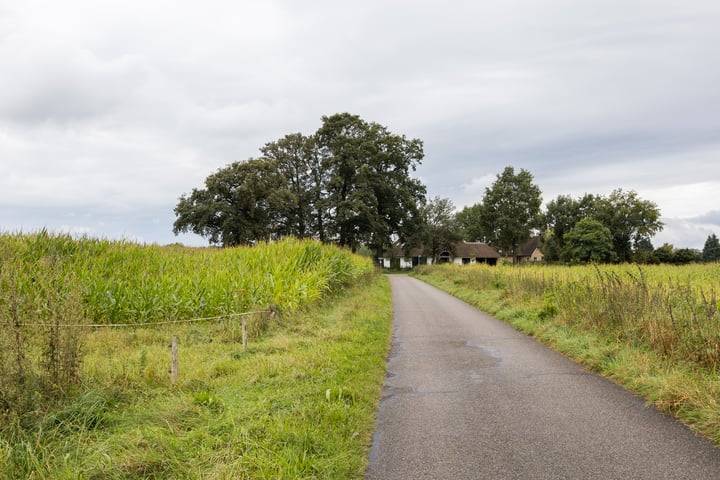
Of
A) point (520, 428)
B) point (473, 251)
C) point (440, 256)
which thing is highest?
point (473, 251)

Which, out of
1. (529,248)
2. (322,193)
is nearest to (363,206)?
(322,193)

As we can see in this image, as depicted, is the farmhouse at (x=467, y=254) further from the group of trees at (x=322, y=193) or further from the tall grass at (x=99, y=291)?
the tall grass at (x=99, y=291)

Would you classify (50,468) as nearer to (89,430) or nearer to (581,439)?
(89,430)

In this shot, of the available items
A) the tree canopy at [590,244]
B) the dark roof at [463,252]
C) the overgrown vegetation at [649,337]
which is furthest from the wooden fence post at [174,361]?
the dark roof at [463,252]

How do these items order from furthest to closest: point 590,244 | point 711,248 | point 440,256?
1. point 711,248
2. point 440,256
3. point 590,244

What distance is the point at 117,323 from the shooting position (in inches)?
413

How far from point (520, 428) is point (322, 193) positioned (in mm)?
48277

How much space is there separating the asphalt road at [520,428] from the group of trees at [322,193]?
127ft

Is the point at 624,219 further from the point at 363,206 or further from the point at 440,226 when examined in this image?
the point at 363,206

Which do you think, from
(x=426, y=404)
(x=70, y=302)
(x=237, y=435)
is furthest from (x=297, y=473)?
(x=70, y=302)

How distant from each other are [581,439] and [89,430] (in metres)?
5.49

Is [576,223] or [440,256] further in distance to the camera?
[440,256]

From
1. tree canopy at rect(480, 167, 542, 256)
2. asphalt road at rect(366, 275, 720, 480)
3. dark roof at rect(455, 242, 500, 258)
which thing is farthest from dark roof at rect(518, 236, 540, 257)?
asphalt road at rect(366, 275, 720, 480)

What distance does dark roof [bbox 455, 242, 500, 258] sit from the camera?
74438 millimetres
